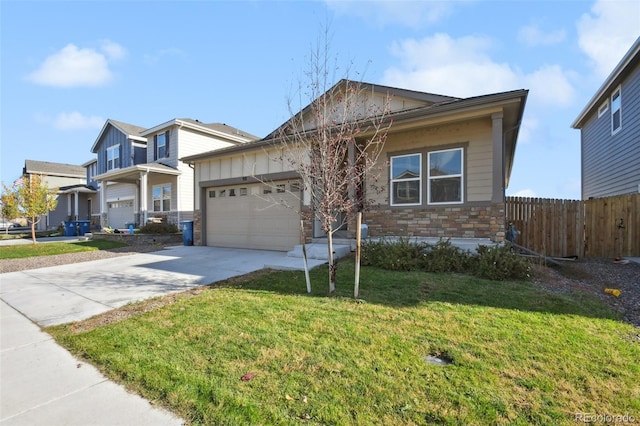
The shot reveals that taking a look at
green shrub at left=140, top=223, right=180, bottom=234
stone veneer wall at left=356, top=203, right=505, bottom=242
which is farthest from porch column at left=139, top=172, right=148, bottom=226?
stone veneer wall at left=356, top=203, right=505, bottom=242

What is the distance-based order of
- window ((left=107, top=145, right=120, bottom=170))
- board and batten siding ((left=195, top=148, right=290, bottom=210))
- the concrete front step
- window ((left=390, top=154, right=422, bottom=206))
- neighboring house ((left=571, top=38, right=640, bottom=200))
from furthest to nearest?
window ((left=107, top=145, right=120, bottom=170)) → neighboring house ((left=571, top=38, right=640, bottom=200)) → board and batten siding ((left=195, top=148, right=290, bottom=210)) → window ((left=390, top=154, right=422, bottom=206)) → the concrete front step

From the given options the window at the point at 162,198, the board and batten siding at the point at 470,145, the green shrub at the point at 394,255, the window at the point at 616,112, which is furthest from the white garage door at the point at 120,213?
the window at the point at 616,112

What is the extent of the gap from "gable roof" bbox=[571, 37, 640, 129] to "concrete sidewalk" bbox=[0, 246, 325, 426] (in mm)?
12562

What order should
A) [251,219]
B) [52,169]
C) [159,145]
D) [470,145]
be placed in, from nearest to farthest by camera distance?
[470,145] → [251,219] → [159,145] → [52,169]

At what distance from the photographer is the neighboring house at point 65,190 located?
26.6m

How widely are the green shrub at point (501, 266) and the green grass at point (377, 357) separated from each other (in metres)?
1.08

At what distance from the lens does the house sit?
24.4 ft

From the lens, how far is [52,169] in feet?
103

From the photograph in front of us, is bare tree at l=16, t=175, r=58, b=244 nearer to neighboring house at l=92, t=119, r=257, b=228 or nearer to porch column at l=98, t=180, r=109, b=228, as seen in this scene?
neighboring house at l=92, t=119, r=257, b=228

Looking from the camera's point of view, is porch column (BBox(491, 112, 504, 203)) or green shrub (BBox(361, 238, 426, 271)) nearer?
green shrub (BBox(361, 238, 426, 271))

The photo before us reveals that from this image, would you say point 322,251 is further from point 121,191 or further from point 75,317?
point 121,191

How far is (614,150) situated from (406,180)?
10710 mm

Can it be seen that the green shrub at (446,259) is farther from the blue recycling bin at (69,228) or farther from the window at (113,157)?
the blue recycling bin at (69,228)

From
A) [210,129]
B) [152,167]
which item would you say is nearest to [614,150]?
[210,129]
